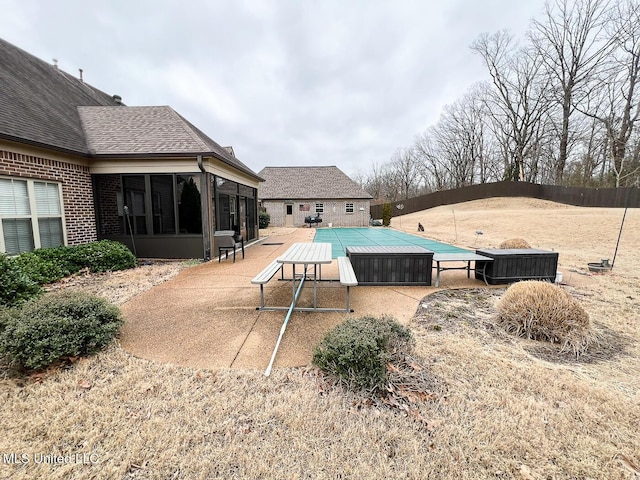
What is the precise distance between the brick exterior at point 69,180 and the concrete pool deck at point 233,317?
3.39 meters

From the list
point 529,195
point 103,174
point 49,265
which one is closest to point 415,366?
point 49,265

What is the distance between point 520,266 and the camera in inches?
240

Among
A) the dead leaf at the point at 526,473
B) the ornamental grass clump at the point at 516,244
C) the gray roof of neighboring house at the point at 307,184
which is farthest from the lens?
the gray roof of neighboring house at the point at 307,184

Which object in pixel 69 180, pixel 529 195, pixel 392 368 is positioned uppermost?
pixel 529 195

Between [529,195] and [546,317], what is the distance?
31695mm

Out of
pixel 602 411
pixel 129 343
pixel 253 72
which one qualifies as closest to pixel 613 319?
pixel 602 411

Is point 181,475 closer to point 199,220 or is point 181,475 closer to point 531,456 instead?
point 531,456

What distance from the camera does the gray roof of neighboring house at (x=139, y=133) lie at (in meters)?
7.88

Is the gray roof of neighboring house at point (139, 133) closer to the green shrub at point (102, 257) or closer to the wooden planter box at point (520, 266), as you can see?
the green shrub at point (102, 257)

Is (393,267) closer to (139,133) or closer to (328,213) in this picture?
(139,133)

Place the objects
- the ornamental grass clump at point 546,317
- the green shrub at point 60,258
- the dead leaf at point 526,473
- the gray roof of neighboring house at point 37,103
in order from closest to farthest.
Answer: the dead leaf at point 526,473 < the ornamental grass clump at point 546,317 < the green shrub at point 60,258 < the gray roof of neighboring house at point 37,103

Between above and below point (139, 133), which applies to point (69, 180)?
below

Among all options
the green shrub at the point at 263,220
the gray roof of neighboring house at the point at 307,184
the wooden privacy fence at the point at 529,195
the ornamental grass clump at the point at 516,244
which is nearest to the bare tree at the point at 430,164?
the wooden privacy fence at the point at 529,195

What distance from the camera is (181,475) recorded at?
5.39 feet
